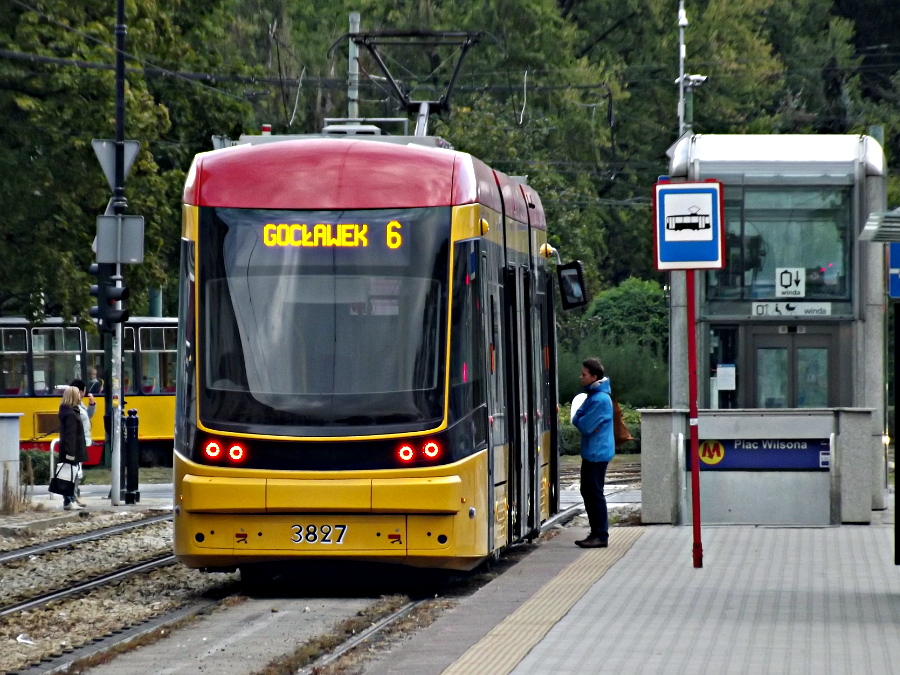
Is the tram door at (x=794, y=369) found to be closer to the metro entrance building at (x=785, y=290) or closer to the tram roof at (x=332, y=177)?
the metro entrance building at (x=785, y=290)

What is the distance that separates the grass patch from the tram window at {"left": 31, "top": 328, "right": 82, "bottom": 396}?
5.51 ft

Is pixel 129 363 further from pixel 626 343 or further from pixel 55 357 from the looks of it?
pixel 626 343

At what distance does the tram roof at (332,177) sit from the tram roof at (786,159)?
5.95 meters

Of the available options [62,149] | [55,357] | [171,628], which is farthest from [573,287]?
[55,357]

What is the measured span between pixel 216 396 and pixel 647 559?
4.04 meters

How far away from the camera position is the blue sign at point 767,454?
56.0 feet

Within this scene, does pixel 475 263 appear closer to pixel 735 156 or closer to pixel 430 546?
pixel 430 546

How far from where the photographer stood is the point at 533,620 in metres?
10.5

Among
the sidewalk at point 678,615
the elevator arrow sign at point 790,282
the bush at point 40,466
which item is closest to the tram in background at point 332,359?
the sidewalk at point 678,615

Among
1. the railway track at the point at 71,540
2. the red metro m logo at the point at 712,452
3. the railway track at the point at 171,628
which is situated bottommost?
the railway track at the point at 71,540

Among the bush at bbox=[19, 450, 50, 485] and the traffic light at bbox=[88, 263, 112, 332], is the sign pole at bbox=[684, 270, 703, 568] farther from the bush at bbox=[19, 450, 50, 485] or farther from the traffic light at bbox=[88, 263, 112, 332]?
the bush at bbox=[19, 450, 50, 485]

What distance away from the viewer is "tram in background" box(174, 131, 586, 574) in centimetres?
1193


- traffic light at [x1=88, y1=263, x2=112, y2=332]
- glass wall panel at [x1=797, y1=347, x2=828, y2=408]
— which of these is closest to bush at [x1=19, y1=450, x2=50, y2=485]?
traffic light at [x1=88, y1=263, x2=112, y2=332]

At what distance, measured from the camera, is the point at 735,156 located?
18.1 m
